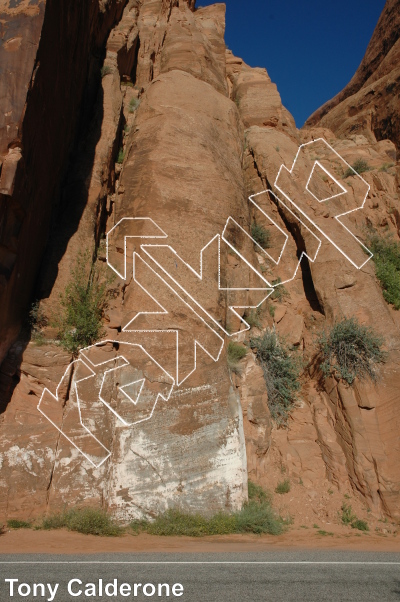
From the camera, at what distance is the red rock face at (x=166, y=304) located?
26.8 feet

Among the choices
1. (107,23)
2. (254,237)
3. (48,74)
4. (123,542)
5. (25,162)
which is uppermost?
(107,23)

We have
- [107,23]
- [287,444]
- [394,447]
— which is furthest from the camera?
[107,23]

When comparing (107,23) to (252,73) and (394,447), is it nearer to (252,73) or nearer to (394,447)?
(252,73)

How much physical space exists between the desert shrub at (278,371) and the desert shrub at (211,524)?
266cm

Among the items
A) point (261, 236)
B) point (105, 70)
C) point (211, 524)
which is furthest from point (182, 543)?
point (105, 70)

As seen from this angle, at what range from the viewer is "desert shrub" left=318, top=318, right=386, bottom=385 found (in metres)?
9.99

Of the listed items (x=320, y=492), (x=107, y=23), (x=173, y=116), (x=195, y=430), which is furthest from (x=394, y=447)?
(x=107, y=23)

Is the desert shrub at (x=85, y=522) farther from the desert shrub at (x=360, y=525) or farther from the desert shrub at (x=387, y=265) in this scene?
the desert shrub at (x=387, y=265)

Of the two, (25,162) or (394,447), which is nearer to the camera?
(25,162)

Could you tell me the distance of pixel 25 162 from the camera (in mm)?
8461

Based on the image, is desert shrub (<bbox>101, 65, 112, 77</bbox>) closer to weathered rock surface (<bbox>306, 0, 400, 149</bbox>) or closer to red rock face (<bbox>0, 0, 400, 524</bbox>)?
red rock face (<bbox>0, 0, 400, 524</bbox>)

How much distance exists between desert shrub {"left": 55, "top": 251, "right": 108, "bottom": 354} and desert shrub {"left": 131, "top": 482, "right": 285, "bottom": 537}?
3.71m

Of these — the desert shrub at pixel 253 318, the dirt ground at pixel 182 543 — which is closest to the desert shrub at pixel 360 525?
the dirt ground at pixel 182 543

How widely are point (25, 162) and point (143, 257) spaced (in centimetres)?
326
